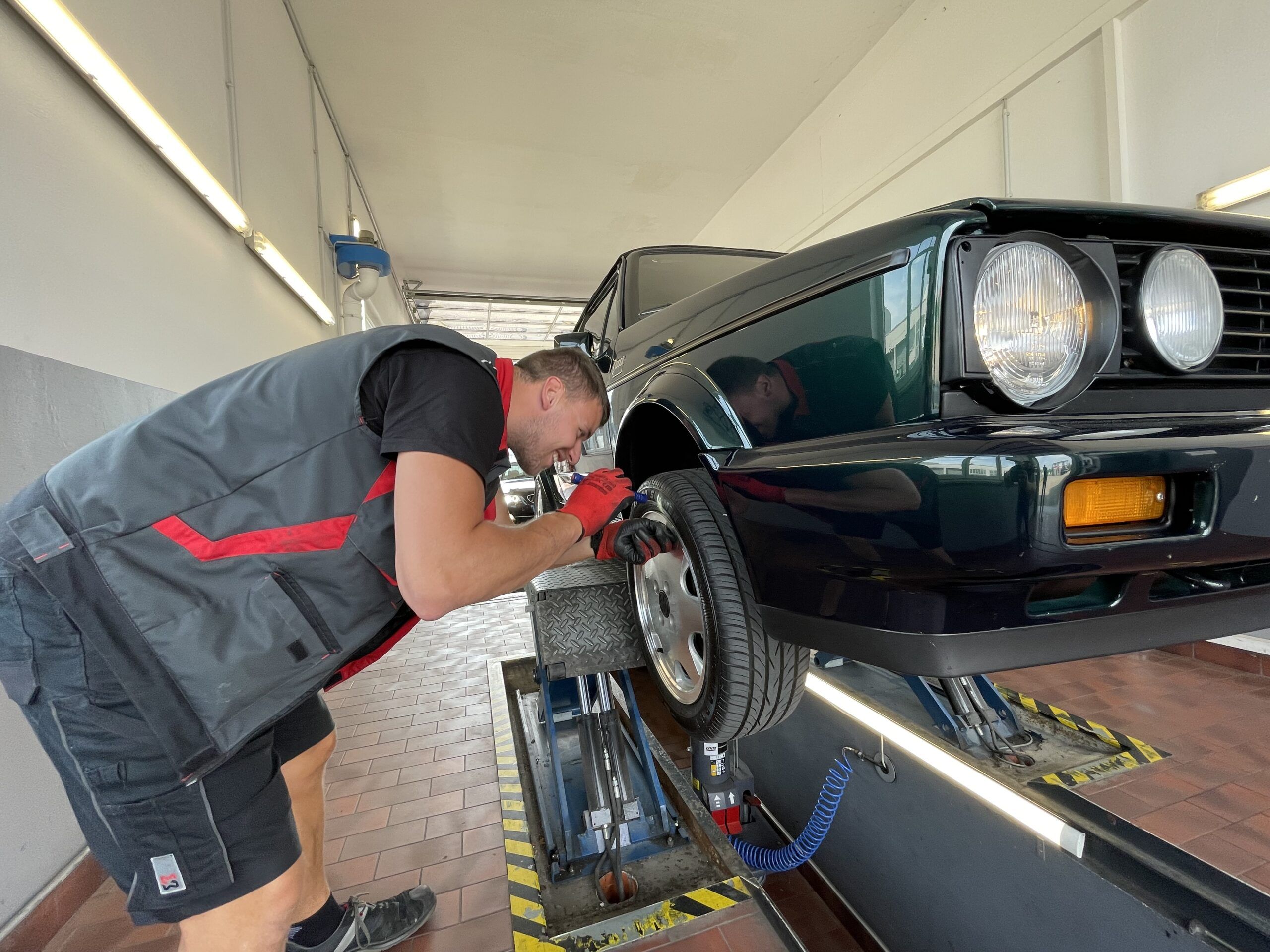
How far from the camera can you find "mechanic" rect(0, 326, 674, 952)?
896 mm

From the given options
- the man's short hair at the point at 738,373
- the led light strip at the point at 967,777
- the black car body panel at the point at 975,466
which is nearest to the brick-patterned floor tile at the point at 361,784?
the led light strip at the point at 967,777

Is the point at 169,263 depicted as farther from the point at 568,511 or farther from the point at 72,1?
the point at 568,511

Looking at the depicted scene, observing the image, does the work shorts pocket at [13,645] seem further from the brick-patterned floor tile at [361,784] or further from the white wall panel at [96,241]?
the brick-patterned floor tile at [361,784]

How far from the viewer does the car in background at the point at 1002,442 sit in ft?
2.44

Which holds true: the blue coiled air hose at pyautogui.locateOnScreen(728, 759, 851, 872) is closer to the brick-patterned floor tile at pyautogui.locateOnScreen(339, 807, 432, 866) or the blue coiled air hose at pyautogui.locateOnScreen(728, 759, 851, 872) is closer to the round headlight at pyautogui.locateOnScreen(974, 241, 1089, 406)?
the brick-patterned floor tile at pyautogui.locateOnScreen(339, 807, 432, 866)

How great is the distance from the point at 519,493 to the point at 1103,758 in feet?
11.6

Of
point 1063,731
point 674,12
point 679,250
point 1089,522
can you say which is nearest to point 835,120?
point 674,12

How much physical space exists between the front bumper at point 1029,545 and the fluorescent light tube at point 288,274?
3.60m

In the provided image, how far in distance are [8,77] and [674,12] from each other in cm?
413

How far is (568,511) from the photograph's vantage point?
1279 millimetres

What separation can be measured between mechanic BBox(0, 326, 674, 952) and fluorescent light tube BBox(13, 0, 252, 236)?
4.87 feet

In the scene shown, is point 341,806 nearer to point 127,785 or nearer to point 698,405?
point 127,785

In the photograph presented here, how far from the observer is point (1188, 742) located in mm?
1972

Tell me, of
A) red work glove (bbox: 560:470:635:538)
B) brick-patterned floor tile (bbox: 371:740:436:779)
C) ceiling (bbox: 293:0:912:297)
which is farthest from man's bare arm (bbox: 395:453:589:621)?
ceiling (bbox: 293:0:912:297)
